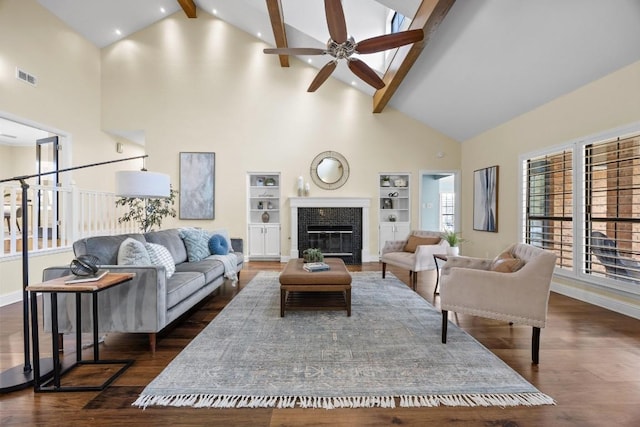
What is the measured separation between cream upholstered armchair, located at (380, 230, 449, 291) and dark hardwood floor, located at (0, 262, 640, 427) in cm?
127

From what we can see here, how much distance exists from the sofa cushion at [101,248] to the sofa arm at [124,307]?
0.29 m

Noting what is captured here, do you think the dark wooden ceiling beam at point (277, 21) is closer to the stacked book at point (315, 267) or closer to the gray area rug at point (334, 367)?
the stacked book at point (315, 267)

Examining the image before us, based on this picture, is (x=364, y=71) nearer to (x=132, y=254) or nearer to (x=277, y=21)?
(x=277, y=21)

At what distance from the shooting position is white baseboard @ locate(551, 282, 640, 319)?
3174mm

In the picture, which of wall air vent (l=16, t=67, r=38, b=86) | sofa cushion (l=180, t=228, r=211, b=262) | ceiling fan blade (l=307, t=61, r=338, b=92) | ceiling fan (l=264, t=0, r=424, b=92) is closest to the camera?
ceiling fan (l=264, t=0, r=424, b=92)

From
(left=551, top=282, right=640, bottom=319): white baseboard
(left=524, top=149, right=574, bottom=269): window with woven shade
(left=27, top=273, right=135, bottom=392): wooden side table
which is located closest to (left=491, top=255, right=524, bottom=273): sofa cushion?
(left=551, top=282, right=640, bottom=319): white baseboard

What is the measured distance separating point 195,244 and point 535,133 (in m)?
5.16

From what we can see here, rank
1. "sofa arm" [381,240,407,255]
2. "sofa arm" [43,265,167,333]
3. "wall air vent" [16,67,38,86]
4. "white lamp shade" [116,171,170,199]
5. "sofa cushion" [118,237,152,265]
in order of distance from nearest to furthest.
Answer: "sofa arm" [43,265,167,333] → "sofa cushion" [118,237,152,265] → "white lamp shade" [116,171,170,199] → "wall air vent" [16,67,38,86] → "sofa arm" [381,240,407,255]

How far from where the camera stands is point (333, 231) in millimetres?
6574

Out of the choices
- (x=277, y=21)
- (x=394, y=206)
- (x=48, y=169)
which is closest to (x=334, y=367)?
(x=277, y=21)

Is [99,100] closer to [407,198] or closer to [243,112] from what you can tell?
[243,112]

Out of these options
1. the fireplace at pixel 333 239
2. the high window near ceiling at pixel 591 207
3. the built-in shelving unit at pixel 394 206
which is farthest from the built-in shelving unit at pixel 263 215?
the high window near ceiling at pixel 591 207

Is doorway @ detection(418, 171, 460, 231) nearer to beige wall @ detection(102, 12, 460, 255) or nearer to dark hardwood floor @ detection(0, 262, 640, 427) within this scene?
beige wall @ detection(102, 12, 460, 255)

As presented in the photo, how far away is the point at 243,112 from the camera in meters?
6.61
